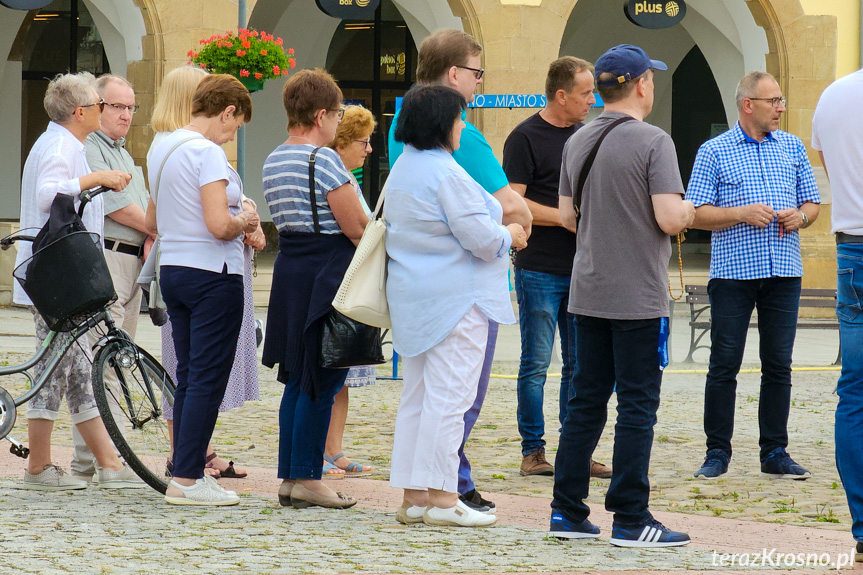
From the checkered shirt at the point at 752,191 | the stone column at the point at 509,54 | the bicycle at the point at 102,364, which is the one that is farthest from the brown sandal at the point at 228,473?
the stone column at the point at 509,54

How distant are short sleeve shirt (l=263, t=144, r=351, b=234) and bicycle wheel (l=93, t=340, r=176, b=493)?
40.0 inches

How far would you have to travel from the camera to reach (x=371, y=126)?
22.0ft

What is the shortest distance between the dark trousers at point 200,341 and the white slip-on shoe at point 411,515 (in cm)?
95

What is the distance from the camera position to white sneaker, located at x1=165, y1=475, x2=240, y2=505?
5410mm

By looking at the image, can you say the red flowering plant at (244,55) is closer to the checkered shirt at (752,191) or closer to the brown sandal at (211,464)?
the checkered shirt at (752,191)

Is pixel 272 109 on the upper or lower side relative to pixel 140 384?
upper

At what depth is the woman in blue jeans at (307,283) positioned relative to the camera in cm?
533

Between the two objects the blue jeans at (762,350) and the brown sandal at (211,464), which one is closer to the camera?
the brown sandal at (211,464)

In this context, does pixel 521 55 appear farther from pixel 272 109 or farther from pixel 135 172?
pixel 135 172

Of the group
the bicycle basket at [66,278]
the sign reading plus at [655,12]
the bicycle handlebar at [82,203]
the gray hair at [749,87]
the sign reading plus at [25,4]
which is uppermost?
the sign reading plus at [655,12]

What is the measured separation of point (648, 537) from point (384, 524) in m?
1.06

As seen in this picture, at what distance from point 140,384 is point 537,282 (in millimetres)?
2007

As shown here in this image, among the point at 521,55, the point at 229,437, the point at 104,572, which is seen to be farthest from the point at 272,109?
the point at 104,572

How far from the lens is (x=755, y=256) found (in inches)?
252
